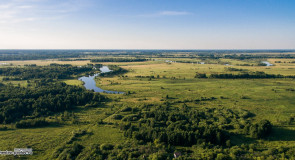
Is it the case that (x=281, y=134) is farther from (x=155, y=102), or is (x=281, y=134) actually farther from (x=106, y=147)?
(x=106, y=147)

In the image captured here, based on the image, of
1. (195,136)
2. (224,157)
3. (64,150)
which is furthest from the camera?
(195,136)

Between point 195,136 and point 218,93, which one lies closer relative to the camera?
point 195,136

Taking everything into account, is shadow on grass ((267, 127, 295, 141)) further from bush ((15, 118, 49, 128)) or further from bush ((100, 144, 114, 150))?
bush ((15, 118, 49, 128))

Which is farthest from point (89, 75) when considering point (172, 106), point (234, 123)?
point (234, 123)

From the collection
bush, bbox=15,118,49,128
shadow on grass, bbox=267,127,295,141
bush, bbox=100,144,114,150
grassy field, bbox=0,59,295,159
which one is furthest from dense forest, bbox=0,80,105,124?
shadow on grass, bbox=267,127,295,141

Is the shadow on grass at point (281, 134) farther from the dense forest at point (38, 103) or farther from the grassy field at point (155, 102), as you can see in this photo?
the dense forest at point (38, 103)

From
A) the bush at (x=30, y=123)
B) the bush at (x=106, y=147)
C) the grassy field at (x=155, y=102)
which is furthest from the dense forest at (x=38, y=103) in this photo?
the bush at (x=106, y=147)

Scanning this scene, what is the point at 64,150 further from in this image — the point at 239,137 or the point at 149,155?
the point at 239,137

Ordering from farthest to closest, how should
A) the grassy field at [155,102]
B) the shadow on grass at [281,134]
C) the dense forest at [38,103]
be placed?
the dense forest at [38,103], the grassy field at [155,102], the shadow on grass at [281,134]

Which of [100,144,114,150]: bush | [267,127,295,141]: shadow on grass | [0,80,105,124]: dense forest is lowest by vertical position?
[100,144,114,150]: bush
